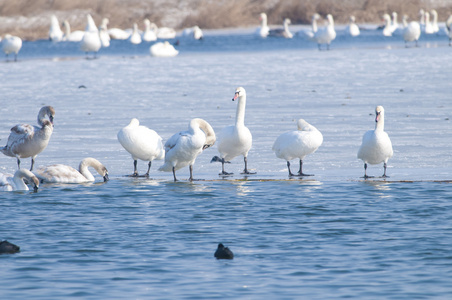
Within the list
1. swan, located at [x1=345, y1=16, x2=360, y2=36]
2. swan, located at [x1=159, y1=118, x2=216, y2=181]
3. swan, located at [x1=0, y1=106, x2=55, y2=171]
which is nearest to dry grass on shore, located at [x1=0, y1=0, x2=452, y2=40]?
swan, located at [x1=345, y1=16, x2=360, y2=36]

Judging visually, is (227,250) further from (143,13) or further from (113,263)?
(143,13)

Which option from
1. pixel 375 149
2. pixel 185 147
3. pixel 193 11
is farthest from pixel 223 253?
pixel 193 11

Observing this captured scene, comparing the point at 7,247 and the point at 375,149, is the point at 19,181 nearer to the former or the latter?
the point at 7,247

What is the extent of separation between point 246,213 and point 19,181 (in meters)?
2.87

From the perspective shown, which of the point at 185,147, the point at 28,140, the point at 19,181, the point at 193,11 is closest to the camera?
the point at 19,181

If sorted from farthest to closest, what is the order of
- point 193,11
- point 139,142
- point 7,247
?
1. point 193,11
2. point 139,142
3. point 7,247

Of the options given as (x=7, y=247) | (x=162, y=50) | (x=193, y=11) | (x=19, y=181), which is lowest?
(x=7, y=247)

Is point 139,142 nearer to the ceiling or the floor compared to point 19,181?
nearer to the ceiling

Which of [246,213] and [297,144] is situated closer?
[246,213]

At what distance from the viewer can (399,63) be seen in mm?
28172

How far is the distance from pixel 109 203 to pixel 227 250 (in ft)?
9.55

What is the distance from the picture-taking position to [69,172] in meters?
10.8

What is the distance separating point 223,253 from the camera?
7184 mm

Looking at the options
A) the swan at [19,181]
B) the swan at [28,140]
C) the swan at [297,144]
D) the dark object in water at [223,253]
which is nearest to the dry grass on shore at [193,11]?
the swan at [28,140]
